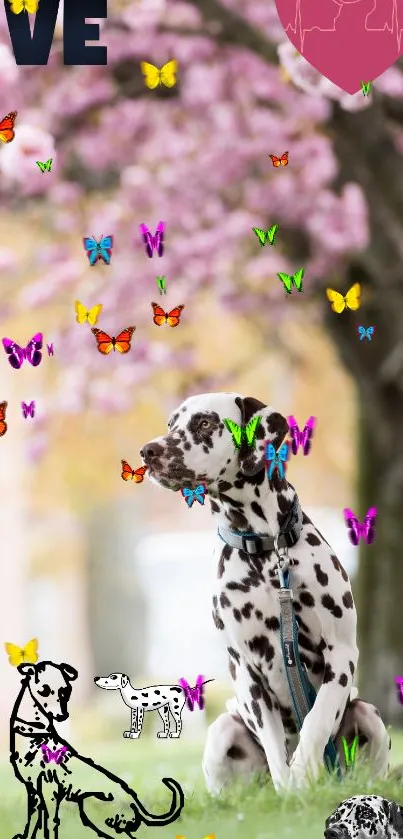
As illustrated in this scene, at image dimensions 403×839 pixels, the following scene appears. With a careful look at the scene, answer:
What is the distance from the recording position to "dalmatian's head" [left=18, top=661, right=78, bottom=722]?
3068 mm

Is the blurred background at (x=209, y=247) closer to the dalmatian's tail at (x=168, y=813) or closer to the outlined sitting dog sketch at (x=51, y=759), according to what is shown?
the outlined sitting dog sketch at (x=51, y=759)

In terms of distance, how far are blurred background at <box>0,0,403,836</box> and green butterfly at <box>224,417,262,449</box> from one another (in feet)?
4.72

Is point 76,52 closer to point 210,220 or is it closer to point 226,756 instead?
point 226,756

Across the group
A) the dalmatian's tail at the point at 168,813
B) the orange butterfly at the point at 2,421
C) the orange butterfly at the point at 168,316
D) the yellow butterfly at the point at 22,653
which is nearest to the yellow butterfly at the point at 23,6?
the orange butterfly at the point at 168,316

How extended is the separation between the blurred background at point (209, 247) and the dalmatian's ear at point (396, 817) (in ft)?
4.06

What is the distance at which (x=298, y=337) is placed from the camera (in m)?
12.8

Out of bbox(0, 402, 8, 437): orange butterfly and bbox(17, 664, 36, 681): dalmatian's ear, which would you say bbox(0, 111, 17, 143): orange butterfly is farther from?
bbox(17, 664, 36, 681): dalmatian's ear

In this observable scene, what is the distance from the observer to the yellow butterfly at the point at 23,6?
4055 mm

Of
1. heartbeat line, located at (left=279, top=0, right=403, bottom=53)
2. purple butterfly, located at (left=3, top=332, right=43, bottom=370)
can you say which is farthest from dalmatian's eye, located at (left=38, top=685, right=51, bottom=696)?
heartbeat line, located at (left=279, top=0, right=403, bottom=53)

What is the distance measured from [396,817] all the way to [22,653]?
1.15 m

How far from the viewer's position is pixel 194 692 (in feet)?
10.3

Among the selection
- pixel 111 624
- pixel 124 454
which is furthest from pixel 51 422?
pixel 111 624

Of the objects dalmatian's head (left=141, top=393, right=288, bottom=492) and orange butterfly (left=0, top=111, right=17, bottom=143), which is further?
orange butterfly (left=0, top=111, right=17, bottom=143)

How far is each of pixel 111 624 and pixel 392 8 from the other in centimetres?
1152
